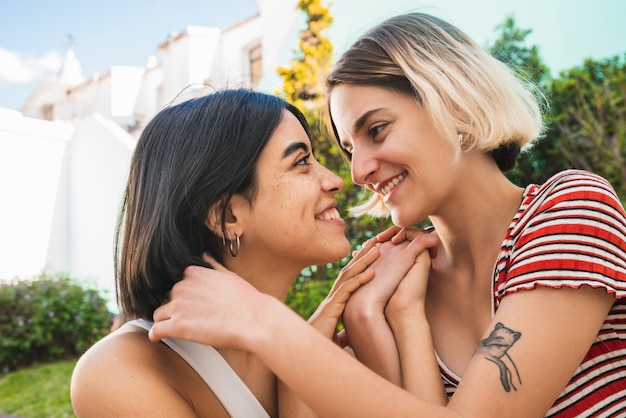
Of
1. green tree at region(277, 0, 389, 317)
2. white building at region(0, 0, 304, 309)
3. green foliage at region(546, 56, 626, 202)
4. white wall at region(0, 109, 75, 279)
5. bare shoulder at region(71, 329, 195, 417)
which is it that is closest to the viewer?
bare shoulder at region(71, 329, 195, 417)

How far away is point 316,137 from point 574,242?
5697 mm

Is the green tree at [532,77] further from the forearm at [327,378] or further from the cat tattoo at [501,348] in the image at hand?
the forearm at [327,378]

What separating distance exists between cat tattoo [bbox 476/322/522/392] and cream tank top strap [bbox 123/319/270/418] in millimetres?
838

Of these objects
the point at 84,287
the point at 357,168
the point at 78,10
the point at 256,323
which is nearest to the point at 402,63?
the point at 357,168

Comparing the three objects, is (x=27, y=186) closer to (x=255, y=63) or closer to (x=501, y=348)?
(x=255, y=63)

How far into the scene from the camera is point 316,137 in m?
7.50

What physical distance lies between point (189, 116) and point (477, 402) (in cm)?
147

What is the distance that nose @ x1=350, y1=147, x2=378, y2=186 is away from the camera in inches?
95.7

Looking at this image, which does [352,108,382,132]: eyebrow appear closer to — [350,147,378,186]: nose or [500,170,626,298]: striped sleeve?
[350,147,378,186]: nose

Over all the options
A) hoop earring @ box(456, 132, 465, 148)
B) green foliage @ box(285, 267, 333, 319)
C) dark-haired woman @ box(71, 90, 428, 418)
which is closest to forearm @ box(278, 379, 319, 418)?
dark-haired woman @ box(71, 90, 428, 418)

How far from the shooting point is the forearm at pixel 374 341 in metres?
2.31

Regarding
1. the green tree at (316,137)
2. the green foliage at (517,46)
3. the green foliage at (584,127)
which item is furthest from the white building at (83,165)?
the green foliage at (584,127)

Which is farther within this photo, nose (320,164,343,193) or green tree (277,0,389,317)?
green tree (277,0,389,317)

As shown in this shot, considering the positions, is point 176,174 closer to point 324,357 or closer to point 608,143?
point 324,357
